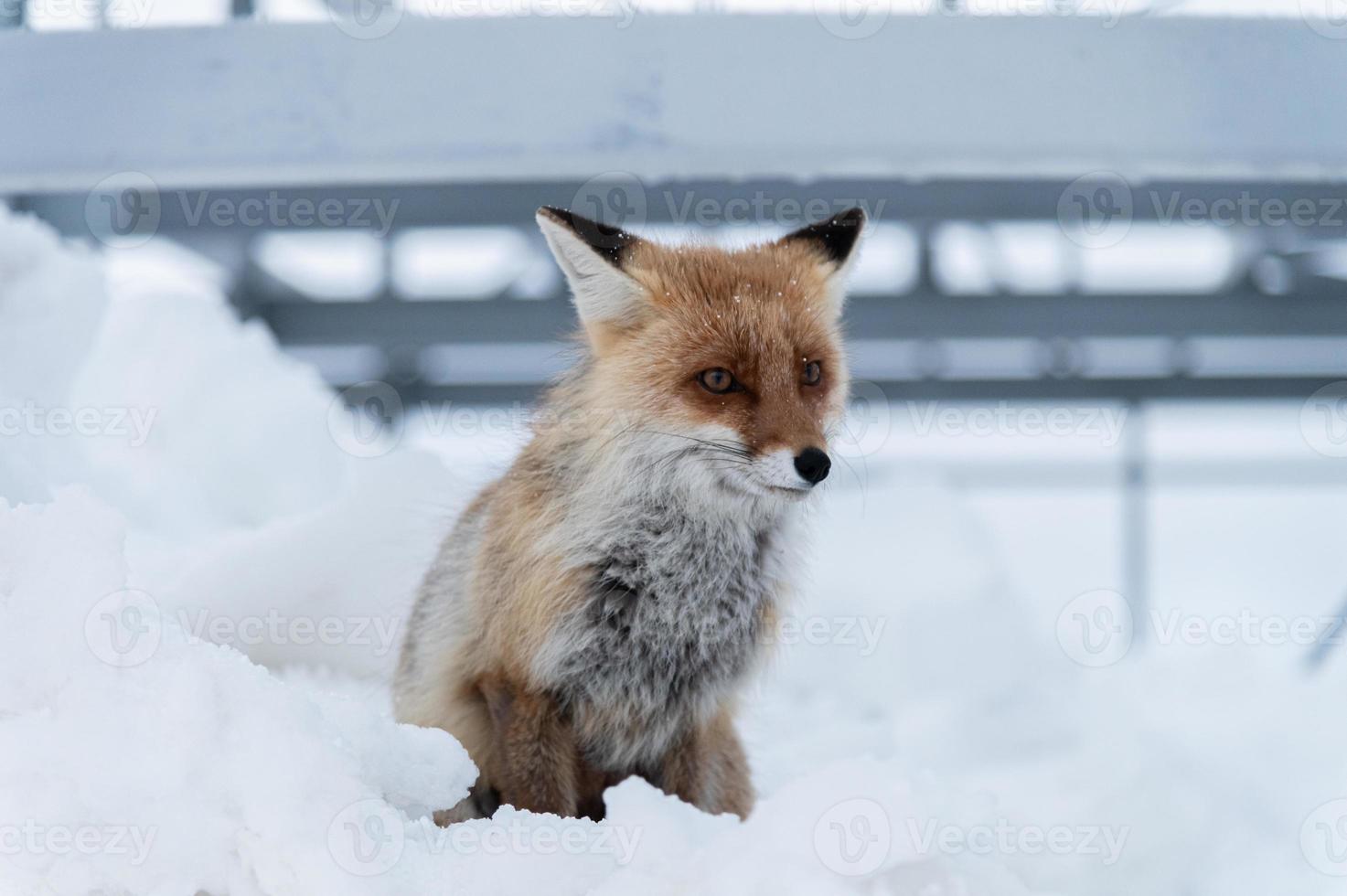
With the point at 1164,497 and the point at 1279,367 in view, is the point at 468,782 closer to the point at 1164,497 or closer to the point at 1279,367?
the point at 1279,367

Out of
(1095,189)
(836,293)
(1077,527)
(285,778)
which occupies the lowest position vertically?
(1077,527)

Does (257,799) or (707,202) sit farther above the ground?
(707,202)

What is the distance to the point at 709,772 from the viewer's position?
193 centimetres

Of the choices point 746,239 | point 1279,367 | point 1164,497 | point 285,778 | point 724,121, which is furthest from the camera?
point 1164,497

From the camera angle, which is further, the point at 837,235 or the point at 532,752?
the point at 837,235

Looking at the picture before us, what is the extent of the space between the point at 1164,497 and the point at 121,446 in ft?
23.1

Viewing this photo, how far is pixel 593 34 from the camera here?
2.03 metres

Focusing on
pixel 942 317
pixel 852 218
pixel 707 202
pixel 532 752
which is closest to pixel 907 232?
pixel 942 317

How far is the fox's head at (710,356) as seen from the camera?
1.70 metres

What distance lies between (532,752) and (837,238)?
1.18 meters

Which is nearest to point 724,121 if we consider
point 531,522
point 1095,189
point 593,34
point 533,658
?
point 593,34

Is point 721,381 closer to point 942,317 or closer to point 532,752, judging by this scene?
point 532,752

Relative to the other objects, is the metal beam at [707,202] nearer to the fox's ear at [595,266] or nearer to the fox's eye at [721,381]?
the fox's ear at [595,266]

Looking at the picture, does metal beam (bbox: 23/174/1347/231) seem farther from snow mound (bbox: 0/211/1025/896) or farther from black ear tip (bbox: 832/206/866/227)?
snow mound (bbox: 0/211/1025/896)
